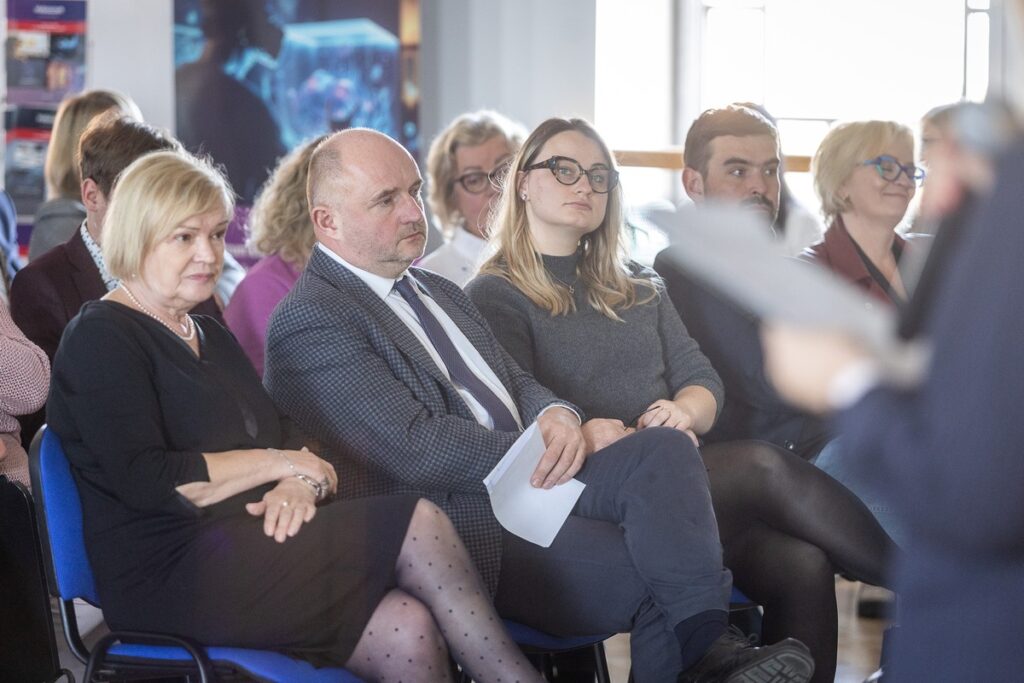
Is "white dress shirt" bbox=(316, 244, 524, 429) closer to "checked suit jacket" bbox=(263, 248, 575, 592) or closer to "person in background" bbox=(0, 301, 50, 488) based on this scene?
"checked suit jacket" bbox=(263, 248, 575, 592)

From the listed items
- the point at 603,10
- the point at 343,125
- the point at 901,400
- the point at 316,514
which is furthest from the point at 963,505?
the point at 603,10

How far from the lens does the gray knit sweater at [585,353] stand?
2627mm

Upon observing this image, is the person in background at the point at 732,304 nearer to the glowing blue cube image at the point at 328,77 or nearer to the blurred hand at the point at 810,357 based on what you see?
the blurred hand at the point at 810,357

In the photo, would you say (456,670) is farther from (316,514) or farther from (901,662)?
(901,662)

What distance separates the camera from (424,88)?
5.54 meters

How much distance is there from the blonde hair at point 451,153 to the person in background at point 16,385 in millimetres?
1678

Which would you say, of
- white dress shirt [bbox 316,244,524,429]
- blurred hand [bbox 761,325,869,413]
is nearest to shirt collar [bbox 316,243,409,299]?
white dress shirt [bbox 316,244,524,429]

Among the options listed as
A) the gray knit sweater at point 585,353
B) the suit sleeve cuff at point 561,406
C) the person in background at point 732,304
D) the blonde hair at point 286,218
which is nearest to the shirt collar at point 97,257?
the blonde hair at point 286,218

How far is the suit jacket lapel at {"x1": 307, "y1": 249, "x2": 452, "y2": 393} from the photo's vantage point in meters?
2.33

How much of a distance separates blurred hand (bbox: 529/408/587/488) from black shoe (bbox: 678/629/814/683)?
407 mm

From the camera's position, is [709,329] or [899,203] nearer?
[709,329]

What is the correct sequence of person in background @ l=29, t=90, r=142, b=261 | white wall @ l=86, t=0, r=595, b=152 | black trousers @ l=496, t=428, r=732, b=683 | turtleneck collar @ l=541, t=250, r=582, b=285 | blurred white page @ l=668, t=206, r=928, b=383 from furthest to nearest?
white wall @ l=86, t=0, r=595, b=152, person in background @ l=29, t=90, r=142, b=261, turtleneck collar @ l=541, t=250, r=582, b=285, black trousers @ l=496, t=428, r=732, b=683, blurred white page @ l=668, t=206, r=928, b=383

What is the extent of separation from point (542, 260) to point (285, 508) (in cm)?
98

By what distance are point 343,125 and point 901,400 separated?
15.5ft
